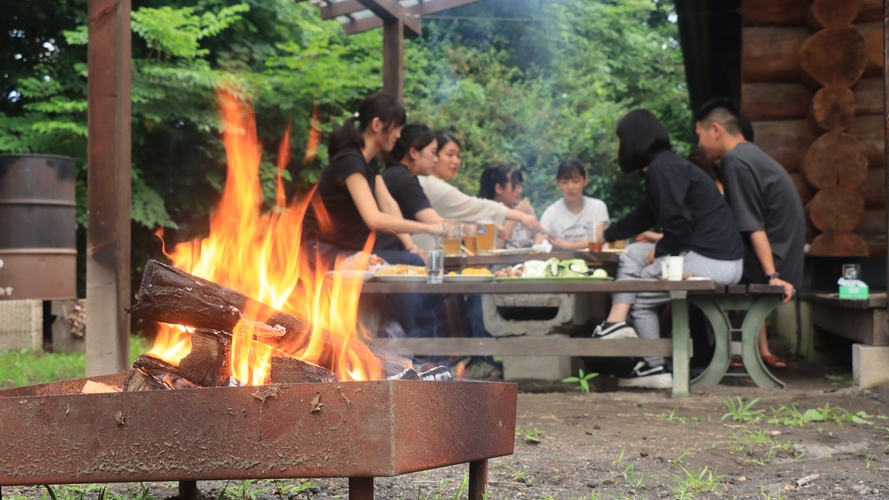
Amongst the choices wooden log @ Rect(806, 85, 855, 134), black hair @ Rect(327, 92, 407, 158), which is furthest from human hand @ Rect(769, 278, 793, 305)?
black hair @ Rect(327, 92, 407, 158)

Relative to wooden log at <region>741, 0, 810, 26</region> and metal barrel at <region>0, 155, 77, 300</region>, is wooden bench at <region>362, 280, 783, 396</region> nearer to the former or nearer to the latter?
wooden log at <region>741, 0, 810, 26</region>

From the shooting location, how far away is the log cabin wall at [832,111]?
21.6 ft

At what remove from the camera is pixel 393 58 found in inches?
355

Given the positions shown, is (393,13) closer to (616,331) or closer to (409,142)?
(409,142)

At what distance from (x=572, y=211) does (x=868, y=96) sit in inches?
121

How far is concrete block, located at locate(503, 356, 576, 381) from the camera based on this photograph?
624cm

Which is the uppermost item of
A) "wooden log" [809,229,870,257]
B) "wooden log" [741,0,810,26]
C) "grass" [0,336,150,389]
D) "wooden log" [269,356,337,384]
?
"wooden log" [741,0,810,26]

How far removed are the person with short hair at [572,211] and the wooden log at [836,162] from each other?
7.36 ft

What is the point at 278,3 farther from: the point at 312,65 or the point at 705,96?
the point at 705,96

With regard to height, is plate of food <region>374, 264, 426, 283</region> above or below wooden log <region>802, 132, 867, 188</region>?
below

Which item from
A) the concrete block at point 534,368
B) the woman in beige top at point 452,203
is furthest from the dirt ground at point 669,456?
the woman in beige top at point 452,203

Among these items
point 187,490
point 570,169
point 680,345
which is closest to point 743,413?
point 680,345

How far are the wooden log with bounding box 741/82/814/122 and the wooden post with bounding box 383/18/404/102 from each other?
11.7 feet

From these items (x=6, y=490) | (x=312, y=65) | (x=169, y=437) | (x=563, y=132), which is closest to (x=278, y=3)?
(x=312, y=65)
